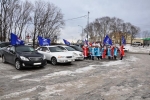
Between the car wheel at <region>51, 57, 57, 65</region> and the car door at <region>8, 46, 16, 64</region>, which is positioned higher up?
the car door at <region>8, 46, 16, 64</region>

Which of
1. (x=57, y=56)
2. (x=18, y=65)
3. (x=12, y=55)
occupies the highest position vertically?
(x=12, y=55)

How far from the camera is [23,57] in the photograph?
11.3 m

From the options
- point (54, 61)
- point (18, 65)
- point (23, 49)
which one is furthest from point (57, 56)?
point (18, 65)

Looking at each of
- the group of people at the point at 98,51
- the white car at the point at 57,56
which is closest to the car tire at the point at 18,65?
the white car at the point at 57,56

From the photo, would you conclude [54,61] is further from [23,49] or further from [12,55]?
[12,55]

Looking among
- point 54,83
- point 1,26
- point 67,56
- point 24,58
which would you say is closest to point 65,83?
point 54,83

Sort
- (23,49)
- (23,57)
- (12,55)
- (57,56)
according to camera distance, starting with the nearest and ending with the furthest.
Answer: (23,57) → (12,55) → (23,49) → (57,56)

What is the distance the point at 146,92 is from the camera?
21.9ft

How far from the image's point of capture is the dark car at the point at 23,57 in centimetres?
1123

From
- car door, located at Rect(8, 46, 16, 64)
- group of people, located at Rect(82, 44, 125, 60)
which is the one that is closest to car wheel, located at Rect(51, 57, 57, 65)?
car door, located at Rect(8, 46, 16, 64)

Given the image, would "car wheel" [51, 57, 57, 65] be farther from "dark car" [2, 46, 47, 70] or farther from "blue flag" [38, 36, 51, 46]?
"blue flag" [38, 36, 51, 46]

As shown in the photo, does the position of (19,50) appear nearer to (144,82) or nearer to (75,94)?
(75,94)

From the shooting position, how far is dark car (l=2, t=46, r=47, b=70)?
11234 mm

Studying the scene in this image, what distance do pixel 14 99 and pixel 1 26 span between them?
36.0 m
